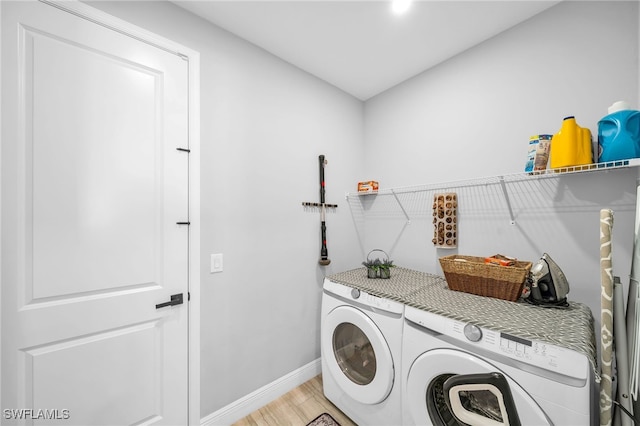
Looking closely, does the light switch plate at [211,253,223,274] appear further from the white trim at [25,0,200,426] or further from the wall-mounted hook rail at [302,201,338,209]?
the wall-mounted hook rail at [302,201,338,209]

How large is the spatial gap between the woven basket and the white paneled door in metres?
1.65

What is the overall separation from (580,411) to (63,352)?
6.84 ft

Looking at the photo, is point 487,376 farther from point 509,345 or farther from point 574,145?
point 574,145

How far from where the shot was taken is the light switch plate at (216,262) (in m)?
1.56

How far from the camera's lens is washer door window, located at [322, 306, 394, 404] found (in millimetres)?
1396

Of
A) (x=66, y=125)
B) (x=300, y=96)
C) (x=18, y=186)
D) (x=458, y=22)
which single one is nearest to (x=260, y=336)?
(x=18, y=186)

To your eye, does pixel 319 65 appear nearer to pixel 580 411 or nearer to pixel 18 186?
pixel 18 186

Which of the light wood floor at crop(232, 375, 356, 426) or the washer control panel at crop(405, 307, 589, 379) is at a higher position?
the washer control panel at crop(405, 307, 589, 379)

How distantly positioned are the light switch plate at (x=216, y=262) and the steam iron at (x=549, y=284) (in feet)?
5.90

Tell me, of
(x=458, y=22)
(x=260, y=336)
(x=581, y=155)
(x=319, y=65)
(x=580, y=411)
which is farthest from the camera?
(x=319, y=65)

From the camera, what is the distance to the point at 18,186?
3.38ft

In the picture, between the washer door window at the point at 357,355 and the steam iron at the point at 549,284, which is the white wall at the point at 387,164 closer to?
the steam iron at the point at 549,284

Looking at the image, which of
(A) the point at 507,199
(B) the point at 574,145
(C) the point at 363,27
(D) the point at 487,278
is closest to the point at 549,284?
(D) the point at 487,278

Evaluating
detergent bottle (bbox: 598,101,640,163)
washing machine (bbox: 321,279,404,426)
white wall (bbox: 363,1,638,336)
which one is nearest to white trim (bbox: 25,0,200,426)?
washing machine (bbox: 321,279,404,426)
